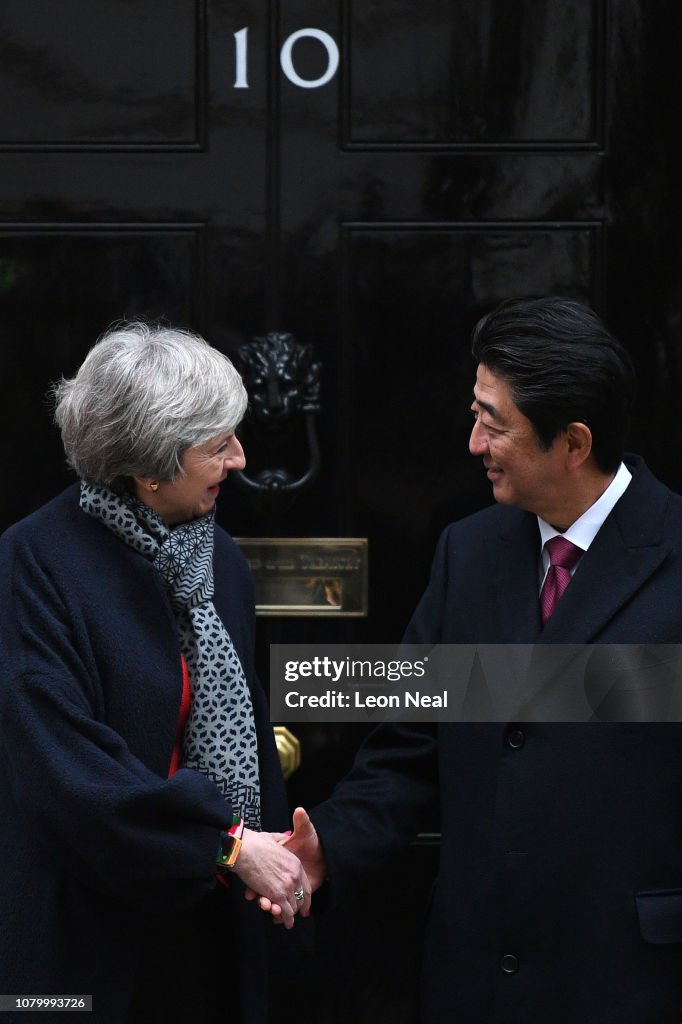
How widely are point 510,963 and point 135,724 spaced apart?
79cm

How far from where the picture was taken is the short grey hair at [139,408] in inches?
97.5

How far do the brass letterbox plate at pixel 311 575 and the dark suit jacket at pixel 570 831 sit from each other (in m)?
0.59

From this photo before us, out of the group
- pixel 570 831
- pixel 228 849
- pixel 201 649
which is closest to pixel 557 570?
pixel 570 831

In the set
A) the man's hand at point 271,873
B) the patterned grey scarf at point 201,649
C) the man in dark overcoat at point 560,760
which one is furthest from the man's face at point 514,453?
the man's hand at point 271,873

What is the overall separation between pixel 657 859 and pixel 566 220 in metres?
1.46

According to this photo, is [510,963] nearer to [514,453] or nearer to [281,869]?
[281,869]

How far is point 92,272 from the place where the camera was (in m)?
3.24

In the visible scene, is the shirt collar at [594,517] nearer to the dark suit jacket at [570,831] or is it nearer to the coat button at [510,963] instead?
the dark suit jacket at [570,831]

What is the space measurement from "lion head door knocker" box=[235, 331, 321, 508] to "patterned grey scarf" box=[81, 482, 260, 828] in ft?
2.00

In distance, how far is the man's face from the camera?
2.57 meters

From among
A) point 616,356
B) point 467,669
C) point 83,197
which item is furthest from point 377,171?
point 467,669

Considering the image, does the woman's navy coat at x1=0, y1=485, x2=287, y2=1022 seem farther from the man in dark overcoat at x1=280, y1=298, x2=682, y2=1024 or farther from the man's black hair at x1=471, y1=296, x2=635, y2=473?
the man's black hair at x1=471, y1=296, x2=635, y2=473

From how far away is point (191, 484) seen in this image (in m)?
2.55

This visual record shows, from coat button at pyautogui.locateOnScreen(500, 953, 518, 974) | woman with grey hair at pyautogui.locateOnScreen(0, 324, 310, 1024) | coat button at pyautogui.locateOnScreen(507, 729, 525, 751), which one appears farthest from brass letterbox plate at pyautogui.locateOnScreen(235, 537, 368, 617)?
coat button at pyautogui.locateOnScreen(500, 953, 518, 974)
